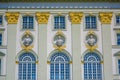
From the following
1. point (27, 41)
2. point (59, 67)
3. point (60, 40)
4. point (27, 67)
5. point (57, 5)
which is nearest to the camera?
point (27, 67)

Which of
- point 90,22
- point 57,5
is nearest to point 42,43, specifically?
point 57,5

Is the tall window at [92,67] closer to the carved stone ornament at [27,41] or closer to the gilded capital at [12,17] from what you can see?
the carved stone ornament at [27,41]

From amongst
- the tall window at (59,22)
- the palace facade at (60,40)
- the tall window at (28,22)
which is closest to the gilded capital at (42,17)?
the palace facade at (60,40)

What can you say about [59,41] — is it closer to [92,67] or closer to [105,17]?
[92,67]

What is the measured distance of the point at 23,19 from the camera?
161 feet

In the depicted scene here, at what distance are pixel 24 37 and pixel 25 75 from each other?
448 centimetres

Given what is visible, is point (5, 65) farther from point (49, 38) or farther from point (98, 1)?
point (98, 1)

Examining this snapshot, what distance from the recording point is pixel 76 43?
4797 cm

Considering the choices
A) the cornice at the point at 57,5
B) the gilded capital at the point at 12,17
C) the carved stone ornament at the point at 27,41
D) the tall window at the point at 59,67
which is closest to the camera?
the tall window at the point at 59,67

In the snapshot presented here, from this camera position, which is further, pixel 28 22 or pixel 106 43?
pixel 28 22

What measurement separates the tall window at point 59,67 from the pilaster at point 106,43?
432 centimetres

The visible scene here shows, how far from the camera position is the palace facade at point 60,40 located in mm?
47219

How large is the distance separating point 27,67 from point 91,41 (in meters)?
7.97

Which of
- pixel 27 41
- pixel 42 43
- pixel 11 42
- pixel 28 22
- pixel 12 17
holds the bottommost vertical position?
pixel 42 43
